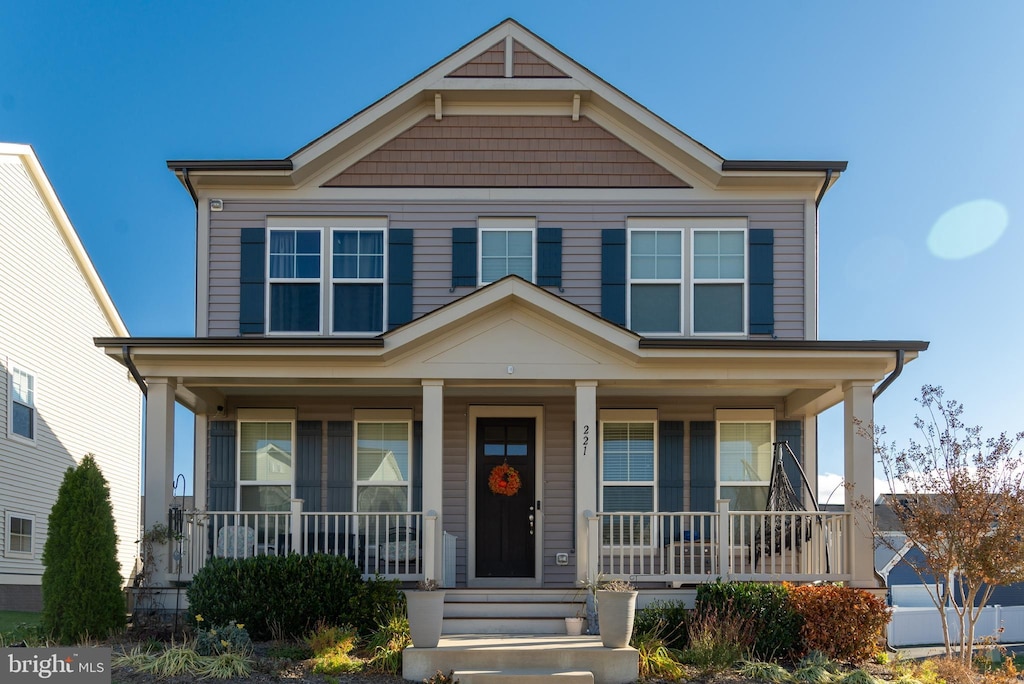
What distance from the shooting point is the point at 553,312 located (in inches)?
443

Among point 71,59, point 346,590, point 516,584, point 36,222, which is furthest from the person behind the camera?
point 71,59

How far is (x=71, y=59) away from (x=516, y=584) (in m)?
19.9

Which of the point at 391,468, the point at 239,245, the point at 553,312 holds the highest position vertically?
the point at 239,245

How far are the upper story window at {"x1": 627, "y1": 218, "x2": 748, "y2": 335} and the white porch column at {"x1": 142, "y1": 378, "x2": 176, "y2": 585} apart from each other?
606 centimetres

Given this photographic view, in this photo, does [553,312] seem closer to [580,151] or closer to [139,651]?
[580,151]

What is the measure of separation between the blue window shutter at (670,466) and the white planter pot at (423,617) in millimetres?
4730

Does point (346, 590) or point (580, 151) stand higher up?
point (580, 151)

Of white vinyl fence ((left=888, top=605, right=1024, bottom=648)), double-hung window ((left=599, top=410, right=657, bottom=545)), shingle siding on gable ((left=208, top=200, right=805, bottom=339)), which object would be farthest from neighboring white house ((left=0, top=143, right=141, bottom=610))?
white vinyl fence ((left=888, top=605, right=1024, bottom=648))

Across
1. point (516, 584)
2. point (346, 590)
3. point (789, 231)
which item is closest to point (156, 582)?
point (346, 590)

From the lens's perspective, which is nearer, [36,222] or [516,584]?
[516,584]

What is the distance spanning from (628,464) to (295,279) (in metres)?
5.24

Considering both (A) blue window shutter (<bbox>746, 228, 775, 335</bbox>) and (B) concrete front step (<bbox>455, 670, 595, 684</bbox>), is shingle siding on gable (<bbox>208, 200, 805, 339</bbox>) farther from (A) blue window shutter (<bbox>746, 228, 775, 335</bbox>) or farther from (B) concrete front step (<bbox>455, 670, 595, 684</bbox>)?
(B) concrete front step (<bbox>455, 670, 595, 684</bbox>)

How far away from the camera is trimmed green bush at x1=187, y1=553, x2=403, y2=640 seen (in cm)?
1037

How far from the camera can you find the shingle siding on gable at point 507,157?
13617 millimetres
